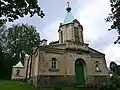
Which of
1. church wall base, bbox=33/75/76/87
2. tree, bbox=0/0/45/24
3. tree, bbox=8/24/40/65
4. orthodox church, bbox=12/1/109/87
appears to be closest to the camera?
tree, bbox=0/0/45/24

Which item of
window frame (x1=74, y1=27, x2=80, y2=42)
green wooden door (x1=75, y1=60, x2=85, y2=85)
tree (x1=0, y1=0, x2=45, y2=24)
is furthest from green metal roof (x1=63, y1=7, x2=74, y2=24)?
tree (x1=0, y1=0, x2=45, y2=24)

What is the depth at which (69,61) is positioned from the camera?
66.9ft

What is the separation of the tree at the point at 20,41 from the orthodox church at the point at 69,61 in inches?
936

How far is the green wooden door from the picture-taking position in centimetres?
2091

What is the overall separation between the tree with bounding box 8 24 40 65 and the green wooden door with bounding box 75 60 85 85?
25.5 metres

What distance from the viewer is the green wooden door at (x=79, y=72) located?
20.9 meters

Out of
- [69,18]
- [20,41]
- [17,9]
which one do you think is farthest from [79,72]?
[20,41]

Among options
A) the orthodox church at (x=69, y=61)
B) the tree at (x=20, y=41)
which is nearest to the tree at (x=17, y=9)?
the orthodox church at (x=69, y=61)

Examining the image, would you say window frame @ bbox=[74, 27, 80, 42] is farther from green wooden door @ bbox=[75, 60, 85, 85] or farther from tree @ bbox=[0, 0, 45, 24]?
tree @ bbox=[0, 0, 45, 24]

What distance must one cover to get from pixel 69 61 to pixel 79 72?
2285mm

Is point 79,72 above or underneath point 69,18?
underneath

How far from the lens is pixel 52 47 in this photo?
20.2 m

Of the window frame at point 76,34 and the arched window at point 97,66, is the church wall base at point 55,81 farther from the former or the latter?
the window frame at point 76,34

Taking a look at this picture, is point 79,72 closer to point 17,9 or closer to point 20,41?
point 17,9
